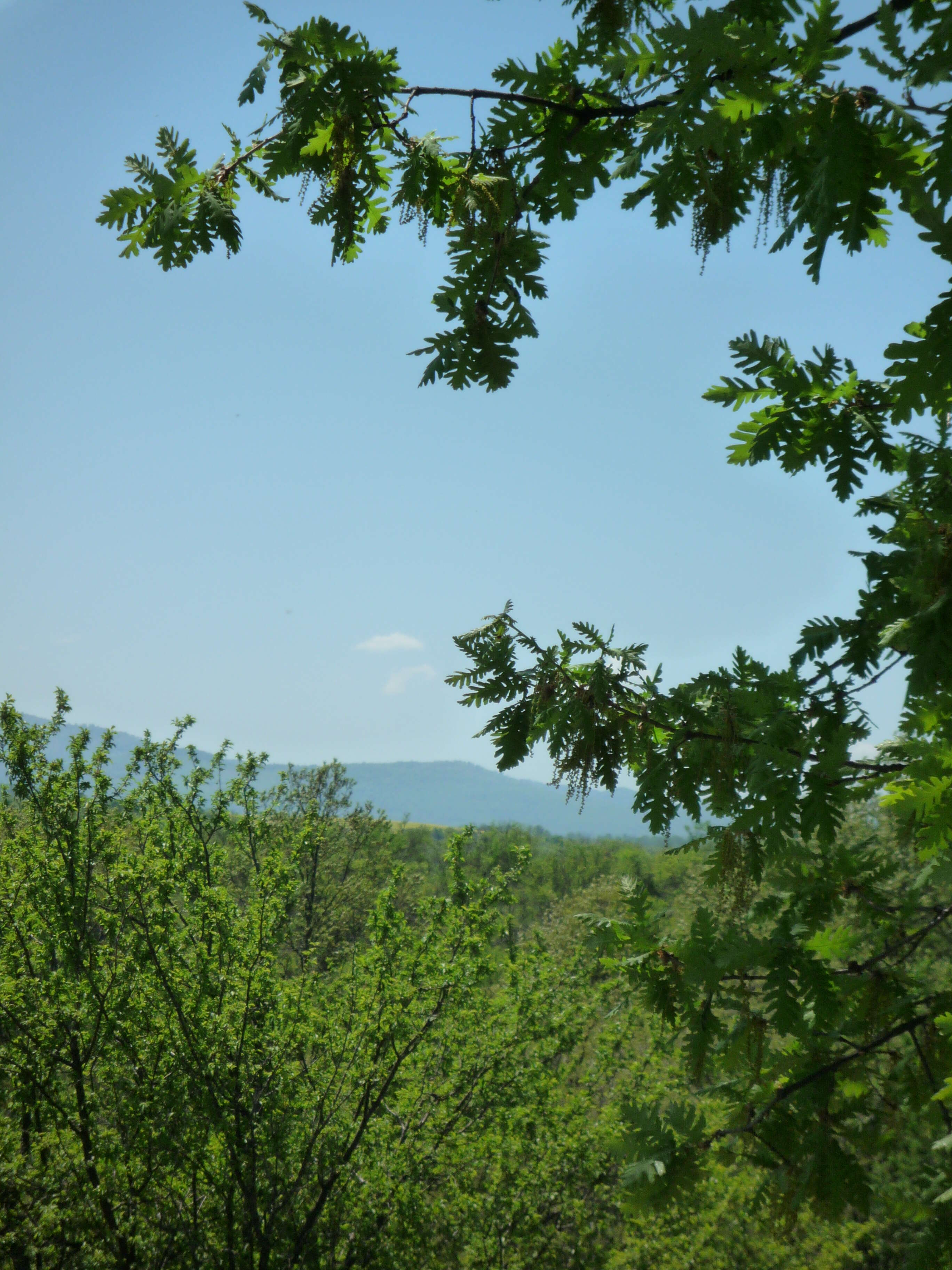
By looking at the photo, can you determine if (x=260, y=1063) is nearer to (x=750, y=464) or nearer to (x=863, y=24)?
(x=750, y=464)

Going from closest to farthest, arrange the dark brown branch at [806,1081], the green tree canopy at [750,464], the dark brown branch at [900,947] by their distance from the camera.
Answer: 1. the green tree canopy at [750,464]
2. the dark brown branch at [806,1081]
3. the dark brown branch at [900,947]

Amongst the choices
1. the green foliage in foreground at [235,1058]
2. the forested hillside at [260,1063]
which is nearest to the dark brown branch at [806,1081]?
the forested hillside at [260,1063]

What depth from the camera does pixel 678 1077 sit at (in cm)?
1184

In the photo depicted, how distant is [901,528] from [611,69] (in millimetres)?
1933

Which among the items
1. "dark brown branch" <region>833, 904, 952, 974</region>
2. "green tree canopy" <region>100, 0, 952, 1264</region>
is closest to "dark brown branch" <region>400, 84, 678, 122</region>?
"green tree canopy" <region>100, 0, 952, 1264</region>

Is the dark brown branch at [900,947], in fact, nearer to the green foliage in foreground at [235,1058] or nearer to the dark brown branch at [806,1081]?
the dark brown branch at [806,1081]

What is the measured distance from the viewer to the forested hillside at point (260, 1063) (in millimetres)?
7918

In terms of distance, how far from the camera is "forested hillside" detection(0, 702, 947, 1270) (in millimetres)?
7918

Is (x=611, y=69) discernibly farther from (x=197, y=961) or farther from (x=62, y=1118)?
(x=62, y=1118)

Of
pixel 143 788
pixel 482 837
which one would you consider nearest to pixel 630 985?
pixel 143 788

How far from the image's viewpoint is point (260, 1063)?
8.65m

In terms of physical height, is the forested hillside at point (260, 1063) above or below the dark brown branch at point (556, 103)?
below

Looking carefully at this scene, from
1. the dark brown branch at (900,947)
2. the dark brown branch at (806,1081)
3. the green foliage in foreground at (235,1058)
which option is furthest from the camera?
the green foliage in foreground at (235,1058)

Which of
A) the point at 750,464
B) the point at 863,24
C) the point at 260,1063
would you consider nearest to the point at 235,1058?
the point at 260,1063
